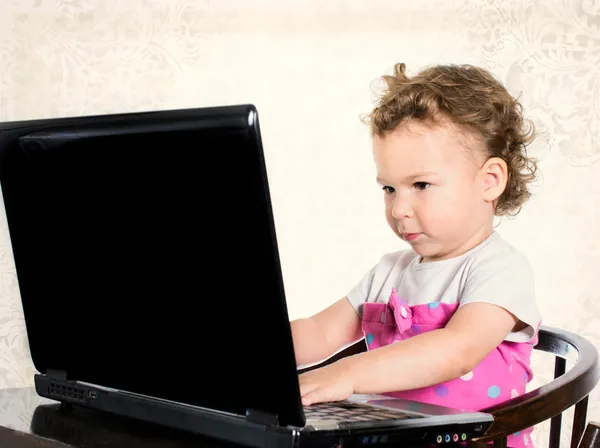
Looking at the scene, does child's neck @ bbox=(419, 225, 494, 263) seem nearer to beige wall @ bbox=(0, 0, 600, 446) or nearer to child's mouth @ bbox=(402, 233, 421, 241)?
child's mouth @ bbox=(402, 233, 421, 241)

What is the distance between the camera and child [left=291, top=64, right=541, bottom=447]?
119 cm

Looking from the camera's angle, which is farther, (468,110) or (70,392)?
(468,110)

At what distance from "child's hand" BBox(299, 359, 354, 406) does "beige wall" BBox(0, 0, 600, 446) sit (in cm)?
152

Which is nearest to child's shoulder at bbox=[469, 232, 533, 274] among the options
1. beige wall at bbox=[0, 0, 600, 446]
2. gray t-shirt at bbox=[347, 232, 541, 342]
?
gray t-shirt at bbox=[347, 232, 541, 342]

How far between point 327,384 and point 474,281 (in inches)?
12.6

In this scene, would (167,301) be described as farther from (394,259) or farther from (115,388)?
(394,259)

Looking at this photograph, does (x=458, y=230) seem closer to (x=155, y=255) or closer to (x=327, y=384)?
(x=327, y=384)

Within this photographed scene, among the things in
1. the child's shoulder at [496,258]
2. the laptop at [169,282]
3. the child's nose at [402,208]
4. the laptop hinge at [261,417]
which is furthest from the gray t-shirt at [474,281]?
the laptop hinge at [261,417]

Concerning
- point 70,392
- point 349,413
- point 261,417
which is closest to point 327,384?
point 349,413

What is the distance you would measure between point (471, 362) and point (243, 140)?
20.9 inches

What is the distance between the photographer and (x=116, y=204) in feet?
2.99

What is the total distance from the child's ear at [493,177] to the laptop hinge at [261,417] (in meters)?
0.57

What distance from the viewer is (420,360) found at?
109 cm

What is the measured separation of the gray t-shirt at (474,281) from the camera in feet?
3.95
